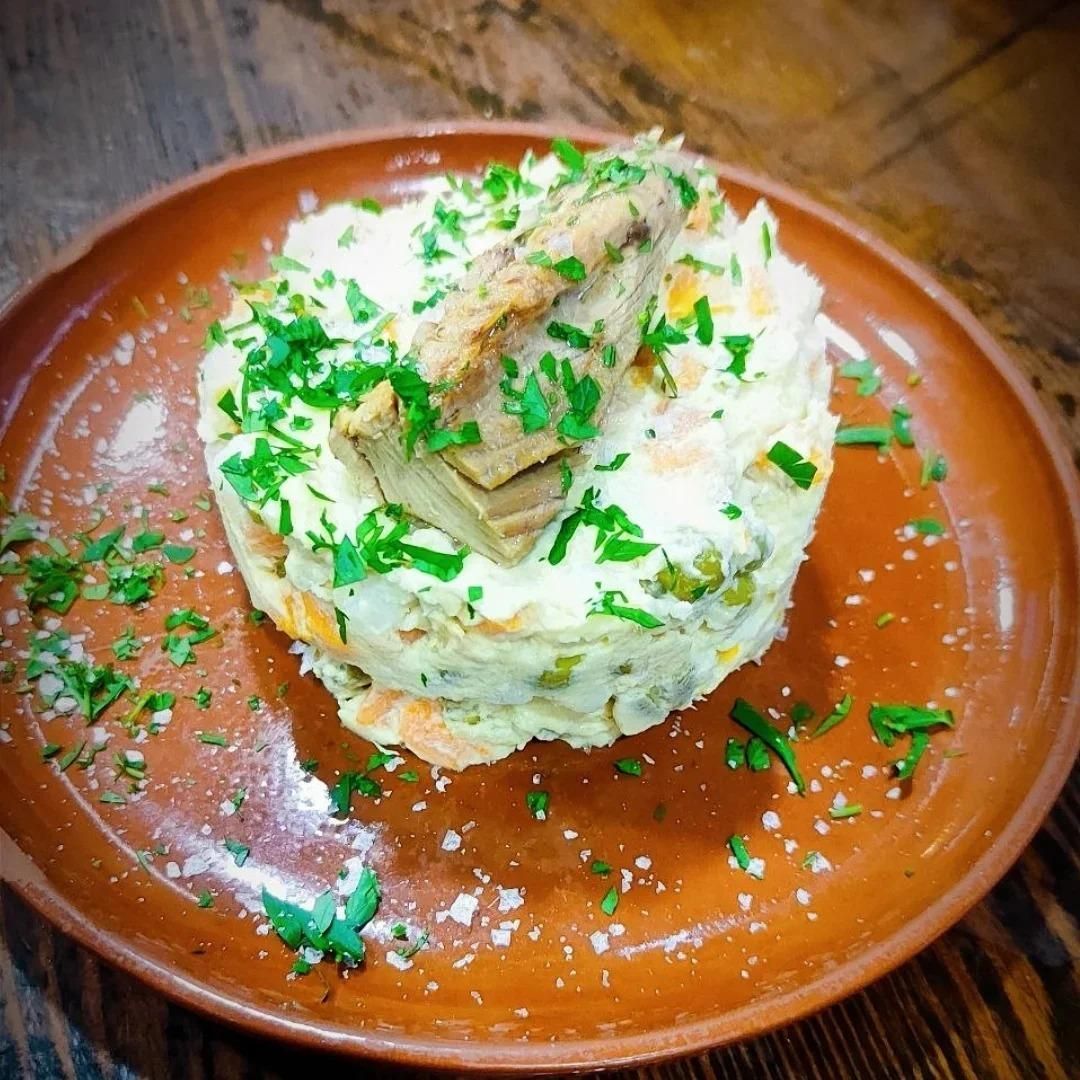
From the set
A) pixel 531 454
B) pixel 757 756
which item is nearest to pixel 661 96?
pixel 531 454

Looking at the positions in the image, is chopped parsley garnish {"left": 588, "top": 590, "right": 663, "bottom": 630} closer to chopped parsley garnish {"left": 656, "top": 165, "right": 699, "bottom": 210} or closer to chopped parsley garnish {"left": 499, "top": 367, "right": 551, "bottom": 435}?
chopped parsley garnish {"left": 499, "top": 367, "right": 551, "bottom": 435}

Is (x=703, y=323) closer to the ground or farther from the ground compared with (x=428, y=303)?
closer to the ground

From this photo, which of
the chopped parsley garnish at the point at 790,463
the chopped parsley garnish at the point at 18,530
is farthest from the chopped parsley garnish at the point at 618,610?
the chopped parsley garnish at the point at 18,530

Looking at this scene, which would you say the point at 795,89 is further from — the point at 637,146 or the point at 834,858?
the point at 834,858

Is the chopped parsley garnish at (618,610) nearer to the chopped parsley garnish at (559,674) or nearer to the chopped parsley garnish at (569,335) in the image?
the chopped parsley garnish at (559,674)

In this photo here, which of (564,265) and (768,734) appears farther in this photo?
(768,734)

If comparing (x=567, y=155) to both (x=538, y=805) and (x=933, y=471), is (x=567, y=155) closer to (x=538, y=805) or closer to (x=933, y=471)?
(x=933, y=471)
